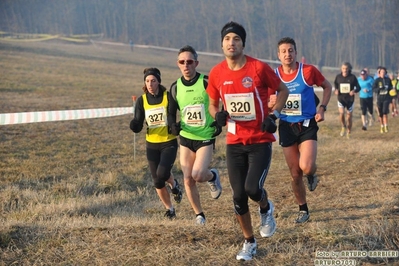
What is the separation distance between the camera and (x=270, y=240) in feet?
17.8

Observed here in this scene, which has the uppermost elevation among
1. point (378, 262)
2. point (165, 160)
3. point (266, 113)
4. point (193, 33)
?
point (193, 33)

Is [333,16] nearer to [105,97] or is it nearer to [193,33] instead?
[193,33]

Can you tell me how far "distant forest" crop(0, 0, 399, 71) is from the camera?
9069 cm

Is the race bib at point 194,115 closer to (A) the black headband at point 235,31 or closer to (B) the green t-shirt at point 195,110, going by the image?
(B) the green t-shirt at point 195,110

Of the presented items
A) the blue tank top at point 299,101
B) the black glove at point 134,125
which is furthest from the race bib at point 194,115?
the blue tank top at point 299,101

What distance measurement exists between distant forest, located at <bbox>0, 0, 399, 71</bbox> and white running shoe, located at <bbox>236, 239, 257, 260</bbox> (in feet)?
267

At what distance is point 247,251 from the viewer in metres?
4.92

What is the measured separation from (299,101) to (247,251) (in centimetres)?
273

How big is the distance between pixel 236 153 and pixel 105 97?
72.0 ft

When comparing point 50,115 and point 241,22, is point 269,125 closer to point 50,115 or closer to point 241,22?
point 50,115

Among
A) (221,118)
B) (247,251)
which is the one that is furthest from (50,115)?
(247,251)

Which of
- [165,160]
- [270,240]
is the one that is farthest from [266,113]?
[165,160]

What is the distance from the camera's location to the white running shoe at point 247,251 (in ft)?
16.0

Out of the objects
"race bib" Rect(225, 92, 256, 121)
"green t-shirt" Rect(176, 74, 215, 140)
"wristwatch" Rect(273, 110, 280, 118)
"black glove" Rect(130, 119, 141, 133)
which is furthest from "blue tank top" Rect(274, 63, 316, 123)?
"black glove" Rect(130, 119, 141, 133)
